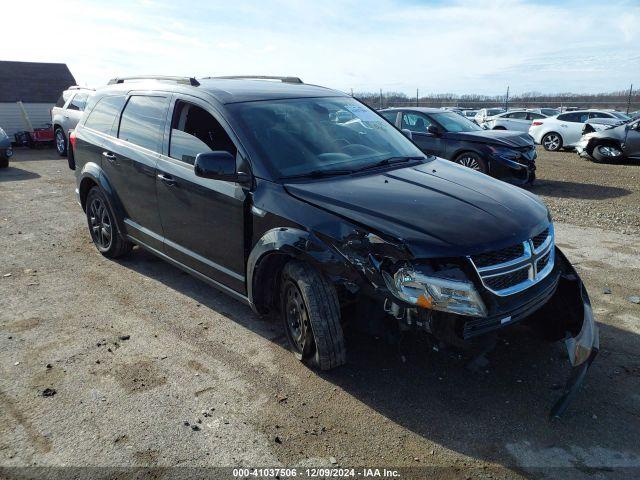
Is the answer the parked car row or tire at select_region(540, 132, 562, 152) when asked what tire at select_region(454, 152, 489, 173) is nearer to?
the parked car row

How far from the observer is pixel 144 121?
4801 mm

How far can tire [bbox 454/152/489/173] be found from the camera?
380 inches

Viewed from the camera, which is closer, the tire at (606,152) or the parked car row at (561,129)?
the tire at (606,152)

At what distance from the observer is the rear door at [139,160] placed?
15.1 feet

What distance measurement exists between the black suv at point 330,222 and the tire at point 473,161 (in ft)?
18.0

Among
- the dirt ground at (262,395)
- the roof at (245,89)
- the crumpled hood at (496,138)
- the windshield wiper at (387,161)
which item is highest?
the roof at (245,89)

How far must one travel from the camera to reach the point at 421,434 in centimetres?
290

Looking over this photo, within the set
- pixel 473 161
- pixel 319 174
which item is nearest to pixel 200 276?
pixel 319 174

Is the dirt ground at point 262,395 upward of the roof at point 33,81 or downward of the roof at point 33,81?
downward

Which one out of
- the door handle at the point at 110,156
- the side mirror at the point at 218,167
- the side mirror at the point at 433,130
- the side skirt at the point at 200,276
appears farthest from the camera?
the side mirror at the point at 433,130

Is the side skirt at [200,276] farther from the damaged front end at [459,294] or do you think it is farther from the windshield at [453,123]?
the windshield at [453,123]

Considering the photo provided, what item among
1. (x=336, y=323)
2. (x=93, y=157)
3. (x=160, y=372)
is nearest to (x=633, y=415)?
(x=336, y=323)

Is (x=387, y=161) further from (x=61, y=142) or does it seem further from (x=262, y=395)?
(x=61, y=142)

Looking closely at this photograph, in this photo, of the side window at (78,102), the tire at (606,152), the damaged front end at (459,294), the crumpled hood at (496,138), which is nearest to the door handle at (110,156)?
the damaged front end at (459,294)
